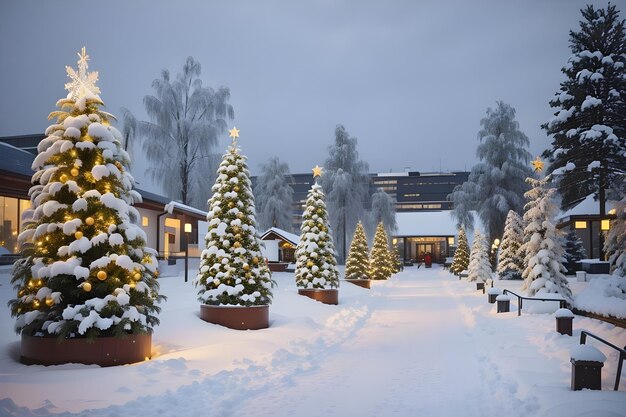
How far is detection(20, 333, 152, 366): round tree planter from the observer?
30.0ft

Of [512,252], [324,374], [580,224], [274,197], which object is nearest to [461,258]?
[580,224]

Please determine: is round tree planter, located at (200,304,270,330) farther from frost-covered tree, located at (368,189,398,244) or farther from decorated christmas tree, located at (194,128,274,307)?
frost-covered tree, located at (368,189,398,244)

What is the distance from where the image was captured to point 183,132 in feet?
130

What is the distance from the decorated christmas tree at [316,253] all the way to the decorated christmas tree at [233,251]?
23.3 feet

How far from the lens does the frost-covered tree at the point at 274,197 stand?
54719 millimetres

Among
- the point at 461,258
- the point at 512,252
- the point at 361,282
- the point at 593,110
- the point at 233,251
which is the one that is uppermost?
the point at 593,110

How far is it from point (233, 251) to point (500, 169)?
35.1m

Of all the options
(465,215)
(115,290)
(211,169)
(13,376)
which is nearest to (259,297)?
(115,290)

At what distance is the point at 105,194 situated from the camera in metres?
9.94

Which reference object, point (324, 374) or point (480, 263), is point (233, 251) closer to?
point (324, 374)

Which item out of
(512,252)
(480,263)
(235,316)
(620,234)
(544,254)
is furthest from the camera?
(480,263)

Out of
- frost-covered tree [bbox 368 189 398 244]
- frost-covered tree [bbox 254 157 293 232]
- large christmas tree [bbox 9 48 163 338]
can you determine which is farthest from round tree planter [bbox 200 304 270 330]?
frost-covered tree [bbox 254 157 293 232]

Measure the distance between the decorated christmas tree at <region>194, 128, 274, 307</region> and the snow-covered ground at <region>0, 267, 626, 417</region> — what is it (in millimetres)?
923

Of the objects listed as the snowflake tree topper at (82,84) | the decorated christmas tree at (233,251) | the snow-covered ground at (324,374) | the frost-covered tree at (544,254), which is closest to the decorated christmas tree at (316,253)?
the snow-covered ground at (324,374)
